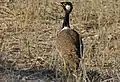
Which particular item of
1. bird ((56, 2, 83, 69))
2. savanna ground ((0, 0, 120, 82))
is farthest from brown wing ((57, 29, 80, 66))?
savanna ground ((0, 0, 120, 82))

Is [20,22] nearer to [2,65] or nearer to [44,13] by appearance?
[44,13]

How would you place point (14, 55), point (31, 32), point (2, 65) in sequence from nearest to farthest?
point (2, 65)
point (14, 55)
point (31, 32)

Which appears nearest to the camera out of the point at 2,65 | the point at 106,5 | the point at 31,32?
the point at 2,65

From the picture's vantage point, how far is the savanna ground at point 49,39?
16.8 ft

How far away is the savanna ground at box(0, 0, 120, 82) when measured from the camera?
16.8 feet

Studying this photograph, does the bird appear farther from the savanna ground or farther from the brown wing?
the savanna ground

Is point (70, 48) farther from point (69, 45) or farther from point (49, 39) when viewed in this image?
point (49, 39)

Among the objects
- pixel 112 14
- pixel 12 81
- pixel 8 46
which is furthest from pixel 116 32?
pixel 12 81

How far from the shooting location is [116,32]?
6.54 metres

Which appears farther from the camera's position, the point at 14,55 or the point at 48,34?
the point at 48,34

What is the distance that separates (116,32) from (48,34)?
1002mm

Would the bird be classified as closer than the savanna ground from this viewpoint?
Yes

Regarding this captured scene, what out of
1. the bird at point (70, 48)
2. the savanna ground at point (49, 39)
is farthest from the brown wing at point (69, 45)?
the savanna ground at point (49, 39)

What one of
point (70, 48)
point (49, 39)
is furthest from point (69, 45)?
point (49, 39)
